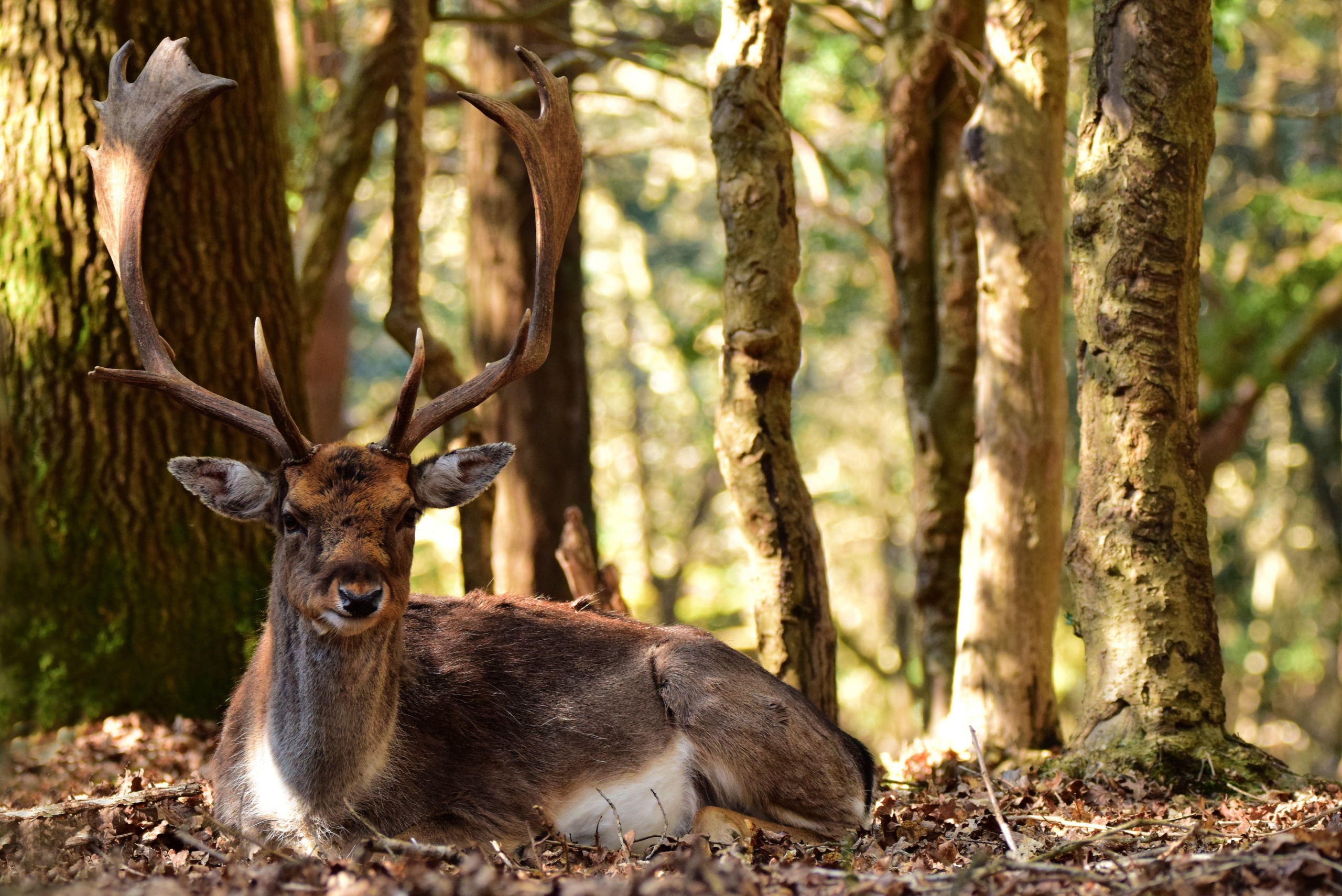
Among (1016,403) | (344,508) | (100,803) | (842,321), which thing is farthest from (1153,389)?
(842,321)

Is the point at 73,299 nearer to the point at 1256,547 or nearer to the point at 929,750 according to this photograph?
the point at 929,750

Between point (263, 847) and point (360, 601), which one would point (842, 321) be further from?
point (263, 847)

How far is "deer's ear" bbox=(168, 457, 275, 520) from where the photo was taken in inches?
213

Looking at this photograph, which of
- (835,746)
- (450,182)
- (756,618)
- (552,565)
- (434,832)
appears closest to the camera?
(434,832)

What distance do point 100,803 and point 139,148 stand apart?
2.96 meters

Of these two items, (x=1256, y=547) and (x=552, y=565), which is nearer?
(x=552, y=565)

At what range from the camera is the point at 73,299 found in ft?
24.0

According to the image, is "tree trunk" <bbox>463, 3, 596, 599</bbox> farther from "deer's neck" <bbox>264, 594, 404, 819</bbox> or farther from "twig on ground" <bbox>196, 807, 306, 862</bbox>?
"twig on ground" <bbox>196, 807, 306, 862</bbox>

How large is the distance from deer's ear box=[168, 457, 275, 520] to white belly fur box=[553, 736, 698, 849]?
1.87m

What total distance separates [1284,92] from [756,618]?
2084 centimetres

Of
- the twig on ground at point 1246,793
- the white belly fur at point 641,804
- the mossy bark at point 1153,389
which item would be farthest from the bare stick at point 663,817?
the twig on ground at point 1246,793

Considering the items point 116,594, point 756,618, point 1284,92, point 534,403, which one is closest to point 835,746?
point 756,618

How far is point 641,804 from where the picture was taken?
5758 mm

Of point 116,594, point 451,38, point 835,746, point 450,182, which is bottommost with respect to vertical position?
point 835,746
